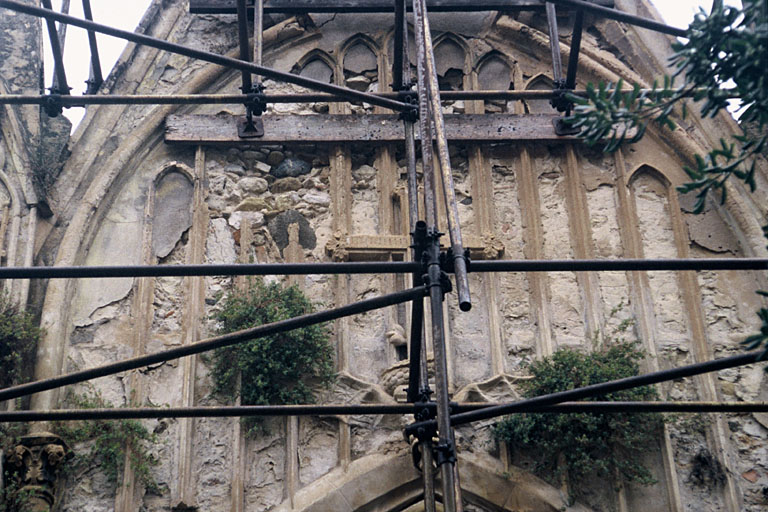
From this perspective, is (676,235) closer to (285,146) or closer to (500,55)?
(500,55)

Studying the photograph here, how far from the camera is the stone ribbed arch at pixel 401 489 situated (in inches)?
284

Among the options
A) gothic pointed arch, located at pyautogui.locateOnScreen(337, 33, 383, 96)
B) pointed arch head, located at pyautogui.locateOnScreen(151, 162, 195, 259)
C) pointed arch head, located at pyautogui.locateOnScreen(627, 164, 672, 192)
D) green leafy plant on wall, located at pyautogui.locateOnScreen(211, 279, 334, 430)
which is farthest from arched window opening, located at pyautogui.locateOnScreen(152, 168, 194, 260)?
pointed arch head, located at pyautogui.locateOnScreen(627, 164, 672, 192)

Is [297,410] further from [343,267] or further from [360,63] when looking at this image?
[360,63]

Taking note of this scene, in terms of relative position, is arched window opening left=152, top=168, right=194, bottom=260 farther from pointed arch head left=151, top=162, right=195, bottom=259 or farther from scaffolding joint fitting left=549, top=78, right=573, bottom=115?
scaffolding joint fitting left=549, top=78, right=573, bottom=115

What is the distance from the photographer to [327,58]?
356 inches

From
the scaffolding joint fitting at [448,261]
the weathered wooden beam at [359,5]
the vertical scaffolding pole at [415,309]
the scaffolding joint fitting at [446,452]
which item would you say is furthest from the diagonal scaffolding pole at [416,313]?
the weathered wooden beam at [359,5]

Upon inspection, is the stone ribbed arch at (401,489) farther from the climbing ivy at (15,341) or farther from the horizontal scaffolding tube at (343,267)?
the horizontal scaffolding tube at (343,267)

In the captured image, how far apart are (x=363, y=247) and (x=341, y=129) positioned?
3.28 ft

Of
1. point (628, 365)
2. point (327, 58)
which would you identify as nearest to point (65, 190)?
point (327, 58)

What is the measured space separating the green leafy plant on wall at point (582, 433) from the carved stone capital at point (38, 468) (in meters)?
2.78

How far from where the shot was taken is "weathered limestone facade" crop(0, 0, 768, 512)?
7.35m

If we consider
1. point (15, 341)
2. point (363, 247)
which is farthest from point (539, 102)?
point (15, 341)

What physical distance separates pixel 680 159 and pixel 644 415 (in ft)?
7.20

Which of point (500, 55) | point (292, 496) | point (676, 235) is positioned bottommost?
point (292, 496)
